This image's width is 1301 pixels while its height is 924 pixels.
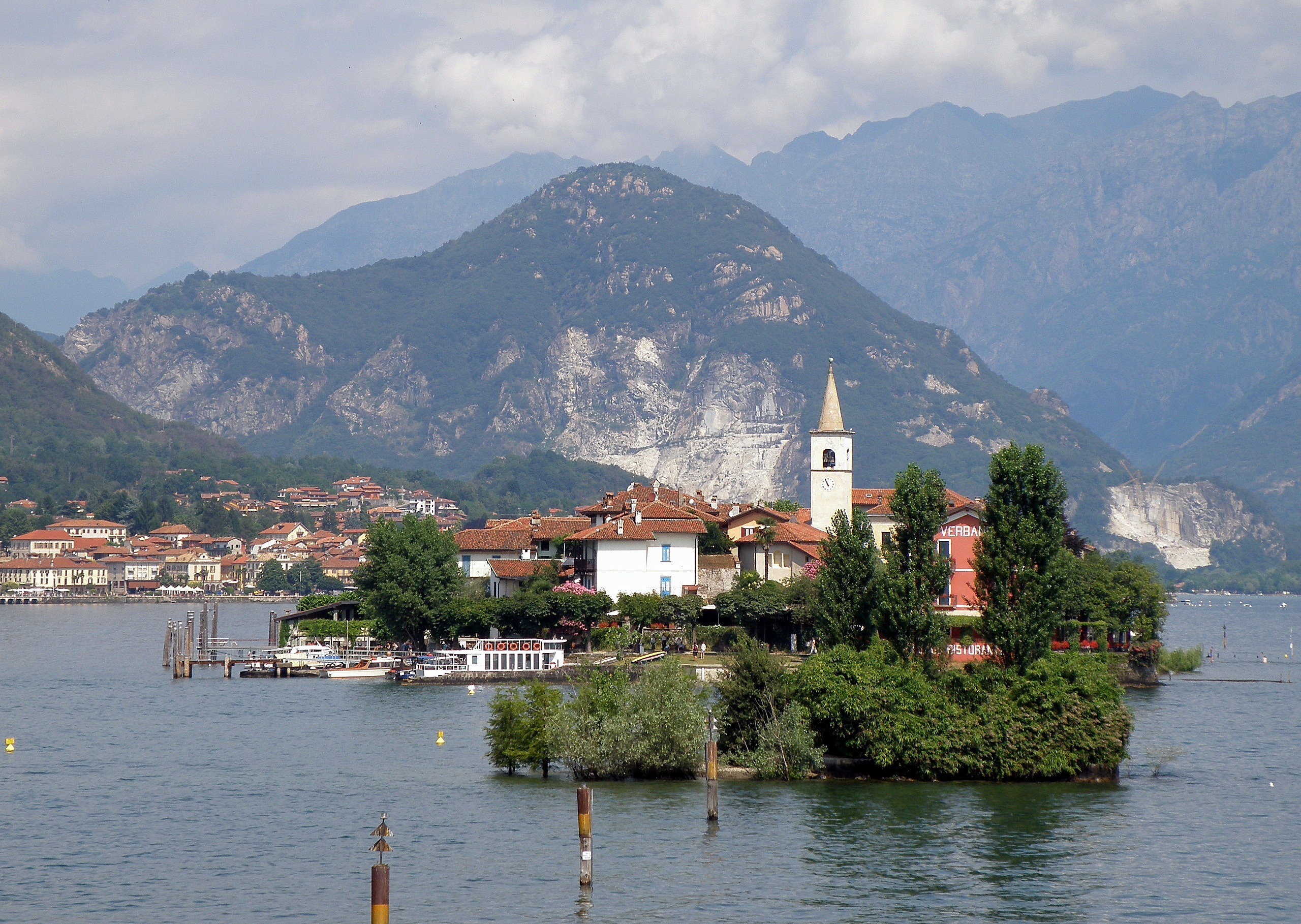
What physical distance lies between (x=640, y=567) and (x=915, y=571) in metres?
42.9

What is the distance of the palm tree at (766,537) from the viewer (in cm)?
10444

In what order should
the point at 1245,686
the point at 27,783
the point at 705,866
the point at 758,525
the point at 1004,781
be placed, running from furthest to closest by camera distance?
the point at 758,525
the point at 1245,686
the point at 27,783
the point at 1004,781
the point at 705,866

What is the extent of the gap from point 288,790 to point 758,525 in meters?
54.4

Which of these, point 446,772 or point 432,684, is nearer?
point 446,772

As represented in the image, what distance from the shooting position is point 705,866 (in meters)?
44.5

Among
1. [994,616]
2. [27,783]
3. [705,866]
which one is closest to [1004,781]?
[994,616]

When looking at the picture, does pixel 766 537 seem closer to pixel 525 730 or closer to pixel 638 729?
pixel 525 730

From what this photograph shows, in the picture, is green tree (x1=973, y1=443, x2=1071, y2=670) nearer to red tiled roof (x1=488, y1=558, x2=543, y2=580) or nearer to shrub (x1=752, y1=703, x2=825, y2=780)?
shrub (x1=752, y1=703, x2=825, y2=780)

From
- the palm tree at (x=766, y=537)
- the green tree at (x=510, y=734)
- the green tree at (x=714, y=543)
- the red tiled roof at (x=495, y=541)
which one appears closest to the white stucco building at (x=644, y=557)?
the green tree at (x=714, y=543)

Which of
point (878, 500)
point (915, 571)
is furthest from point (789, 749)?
point (878, 500)

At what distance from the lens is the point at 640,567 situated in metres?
102

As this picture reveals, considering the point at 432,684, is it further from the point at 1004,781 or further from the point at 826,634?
the point at 1004,781

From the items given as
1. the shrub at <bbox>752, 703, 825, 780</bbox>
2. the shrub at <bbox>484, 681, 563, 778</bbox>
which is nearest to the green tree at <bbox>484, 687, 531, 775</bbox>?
the shrub at <bbox>484, 681, 563, 778</bbox>

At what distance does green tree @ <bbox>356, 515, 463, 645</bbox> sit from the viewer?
102562mm
